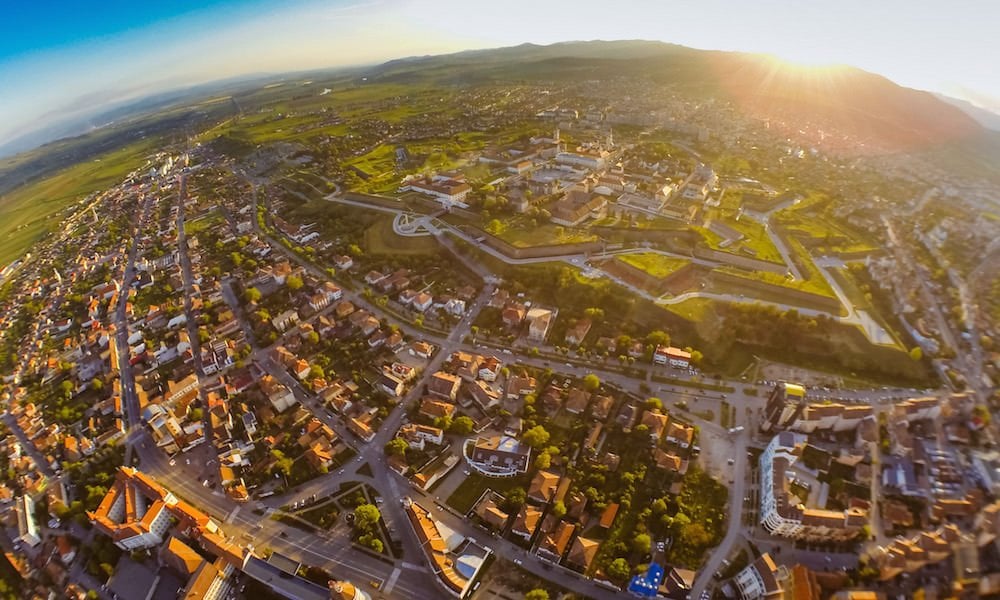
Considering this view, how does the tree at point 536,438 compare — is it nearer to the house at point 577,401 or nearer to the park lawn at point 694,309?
the house at point 577,401

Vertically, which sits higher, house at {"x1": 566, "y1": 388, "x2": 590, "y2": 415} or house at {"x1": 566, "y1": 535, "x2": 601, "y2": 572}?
house at {"x1": 566, "y1": 388, "x2": 590, "y2": 415}

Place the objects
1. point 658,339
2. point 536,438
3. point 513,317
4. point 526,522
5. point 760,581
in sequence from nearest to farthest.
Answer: point 760,581, point 526,522, point 536,438, point 658,339, point 513,317

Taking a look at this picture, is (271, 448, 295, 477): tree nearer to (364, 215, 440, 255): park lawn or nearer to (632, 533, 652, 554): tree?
(632, 533, 652, 554): tree

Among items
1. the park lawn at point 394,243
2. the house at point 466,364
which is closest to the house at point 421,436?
the house at point 466,364

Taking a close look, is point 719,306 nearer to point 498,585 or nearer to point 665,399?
point 665,399

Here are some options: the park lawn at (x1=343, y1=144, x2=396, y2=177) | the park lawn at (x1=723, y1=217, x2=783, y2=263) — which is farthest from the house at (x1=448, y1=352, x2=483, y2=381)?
the park lawn at (x1=343, y1=144, x2=396, y2=177)

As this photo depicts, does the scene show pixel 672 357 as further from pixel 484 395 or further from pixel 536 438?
pixel 484 395

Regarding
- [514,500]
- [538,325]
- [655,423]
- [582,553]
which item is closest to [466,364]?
[538,325]
